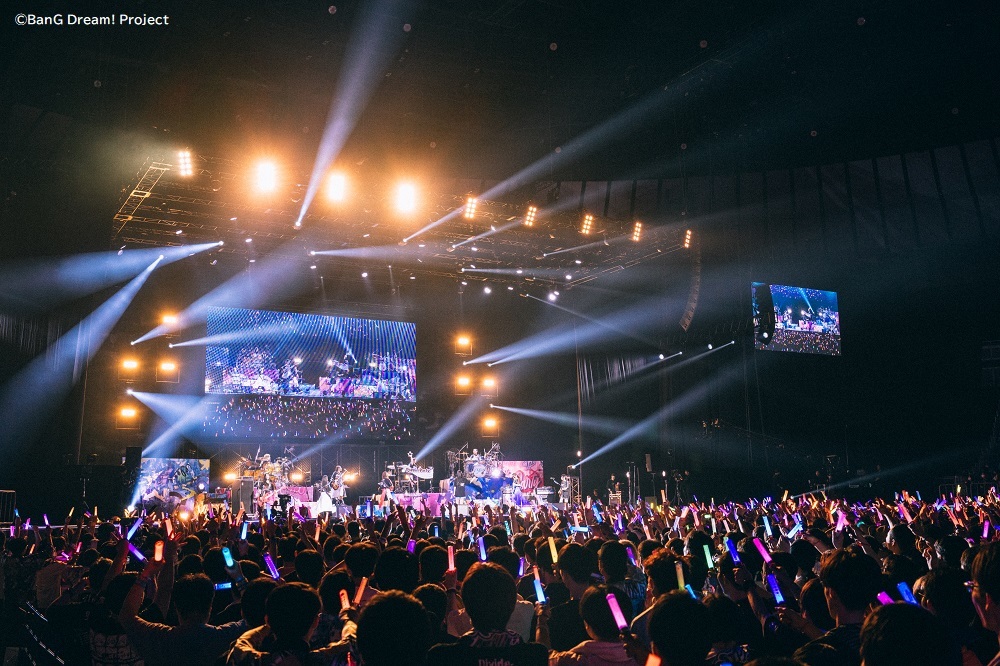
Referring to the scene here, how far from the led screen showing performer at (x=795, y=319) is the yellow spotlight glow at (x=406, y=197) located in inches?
427

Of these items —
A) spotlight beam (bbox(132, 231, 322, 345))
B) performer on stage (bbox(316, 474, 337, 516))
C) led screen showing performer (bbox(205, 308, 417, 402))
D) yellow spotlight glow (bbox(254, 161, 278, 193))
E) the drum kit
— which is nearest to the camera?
yellow spotlight glow (bbox(254, 161, 278, 193))

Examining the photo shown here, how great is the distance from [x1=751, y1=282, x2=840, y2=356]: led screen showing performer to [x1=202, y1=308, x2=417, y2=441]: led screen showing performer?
32.0ft

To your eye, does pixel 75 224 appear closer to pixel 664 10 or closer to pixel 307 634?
pixel 664 10

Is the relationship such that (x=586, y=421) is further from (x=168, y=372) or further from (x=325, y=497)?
(x=168, y=372)

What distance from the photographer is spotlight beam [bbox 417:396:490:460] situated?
2331 centimetres

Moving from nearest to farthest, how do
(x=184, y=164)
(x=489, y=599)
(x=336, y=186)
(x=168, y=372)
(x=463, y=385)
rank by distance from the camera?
(x=489, y=599), (x=184, y=164), (x=336, y=186), (x=168, y=372), (x=463, y=385)

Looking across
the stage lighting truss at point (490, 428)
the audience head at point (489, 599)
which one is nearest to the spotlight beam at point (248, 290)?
the stage lighting truss at point (490, 428)

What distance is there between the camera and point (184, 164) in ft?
39.7

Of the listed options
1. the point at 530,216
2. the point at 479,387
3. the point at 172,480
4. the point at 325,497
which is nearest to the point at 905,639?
the point at 530,216

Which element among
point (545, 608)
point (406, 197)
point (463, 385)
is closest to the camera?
point (545, 608)

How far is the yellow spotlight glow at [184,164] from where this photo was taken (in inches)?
467

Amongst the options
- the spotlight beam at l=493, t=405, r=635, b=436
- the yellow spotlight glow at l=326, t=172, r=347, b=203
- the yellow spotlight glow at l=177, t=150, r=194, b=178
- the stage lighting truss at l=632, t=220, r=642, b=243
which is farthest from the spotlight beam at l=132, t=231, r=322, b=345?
the stage lighting truss at l=632, t=220, r=642, b=243

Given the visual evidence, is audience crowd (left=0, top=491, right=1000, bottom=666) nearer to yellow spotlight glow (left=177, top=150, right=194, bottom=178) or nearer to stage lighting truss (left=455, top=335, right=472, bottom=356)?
yellow spotlight glow (left=177, top=150, right=194, bottom=178)

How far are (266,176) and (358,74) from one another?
225 cm
